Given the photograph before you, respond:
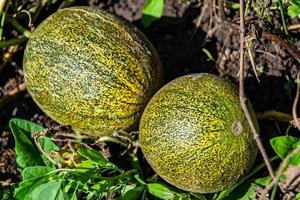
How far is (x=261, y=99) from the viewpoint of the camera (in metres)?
4.14

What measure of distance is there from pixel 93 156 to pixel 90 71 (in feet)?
1.55

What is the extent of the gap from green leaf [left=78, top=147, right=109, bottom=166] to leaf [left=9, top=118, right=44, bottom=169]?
39 centimetres

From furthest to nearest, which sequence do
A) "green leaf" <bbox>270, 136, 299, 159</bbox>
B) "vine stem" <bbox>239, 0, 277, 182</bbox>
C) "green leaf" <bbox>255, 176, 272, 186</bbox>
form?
"green leaf" <bbox>255, 176, 272, 186</bbox>, "green leaf" <bbox>270, 136, 299, 159</bbox>, "vine stem" <bbox>239, 0, 277, 182</bbox>

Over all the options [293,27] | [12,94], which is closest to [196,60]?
[293,27]

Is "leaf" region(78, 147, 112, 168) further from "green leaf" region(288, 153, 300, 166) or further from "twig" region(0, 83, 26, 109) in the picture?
"green leaf" region(288, 153, 300, 166)

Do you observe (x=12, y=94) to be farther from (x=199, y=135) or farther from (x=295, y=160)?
(x=295, y=160)

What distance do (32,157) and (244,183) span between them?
1.25m

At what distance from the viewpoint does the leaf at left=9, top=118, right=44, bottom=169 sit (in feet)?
12.6

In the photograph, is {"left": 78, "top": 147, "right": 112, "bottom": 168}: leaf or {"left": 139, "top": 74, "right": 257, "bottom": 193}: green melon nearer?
{"left": 139, "top": 74, "right": 257, "bottom": 193}: green melon

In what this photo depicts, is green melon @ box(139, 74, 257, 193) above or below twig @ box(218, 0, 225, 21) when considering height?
below

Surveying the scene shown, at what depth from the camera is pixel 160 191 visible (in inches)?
144

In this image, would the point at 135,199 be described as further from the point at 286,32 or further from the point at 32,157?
the point at 286,32

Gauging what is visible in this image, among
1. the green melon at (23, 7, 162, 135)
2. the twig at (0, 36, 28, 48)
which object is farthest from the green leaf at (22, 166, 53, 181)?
the twig at (0, 36, 28, 48)

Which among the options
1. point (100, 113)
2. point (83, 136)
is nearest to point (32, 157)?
point (83, 136)
